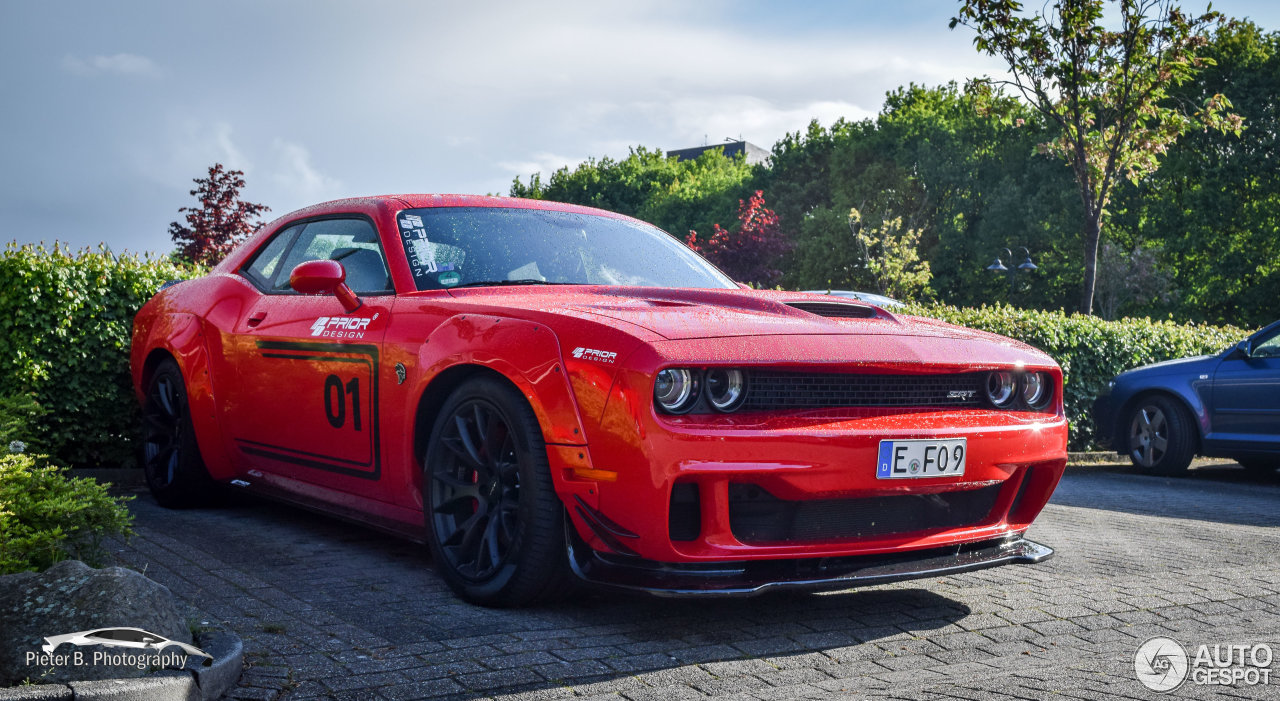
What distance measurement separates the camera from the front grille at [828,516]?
3686 mm

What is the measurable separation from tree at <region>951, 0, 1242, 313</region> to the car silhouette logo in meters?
17.2

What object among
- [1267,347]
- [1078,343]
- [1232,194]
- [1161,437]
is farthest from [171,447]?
[1232,194]

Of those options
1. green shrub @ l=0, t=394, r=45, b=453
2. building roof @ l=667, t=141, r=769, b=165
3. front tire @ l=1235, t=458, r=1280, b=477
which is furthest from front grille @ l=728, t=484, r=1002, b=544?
building roof @ l=667, t=141, r=769, b=165

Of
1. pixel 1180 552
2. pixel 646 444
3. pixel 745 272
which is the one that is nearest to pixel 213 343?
pixel 646 444

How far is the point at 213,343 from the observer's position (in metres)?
5.83

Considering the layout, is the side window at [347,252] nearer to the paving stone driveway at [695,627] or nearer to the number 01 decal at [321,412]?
the number 01 decal at [321,412]

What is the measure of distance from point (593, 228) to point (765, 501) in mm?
2088

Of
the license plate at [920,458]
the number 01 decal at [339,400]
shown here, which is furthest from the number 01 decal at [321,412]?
the license plate at [920,458]

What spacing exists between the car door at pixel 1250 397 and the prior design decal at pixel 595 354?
326 inches

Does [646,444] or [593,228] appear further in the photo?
[593,228]

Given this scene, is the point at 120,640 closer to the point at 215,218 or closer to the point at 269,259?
the point at 269,259

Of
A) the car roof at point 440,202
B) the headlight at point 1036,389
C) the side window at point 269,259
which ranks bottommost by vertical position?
the headlight at point 1036,389

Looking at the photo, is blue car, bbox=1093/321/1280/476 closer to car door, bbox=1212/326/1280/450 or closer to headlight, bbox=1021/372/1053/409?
car door, bbox=1212/326/1280/450

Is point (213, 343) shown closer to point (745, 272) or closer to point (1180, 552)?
point (1180, 552)
